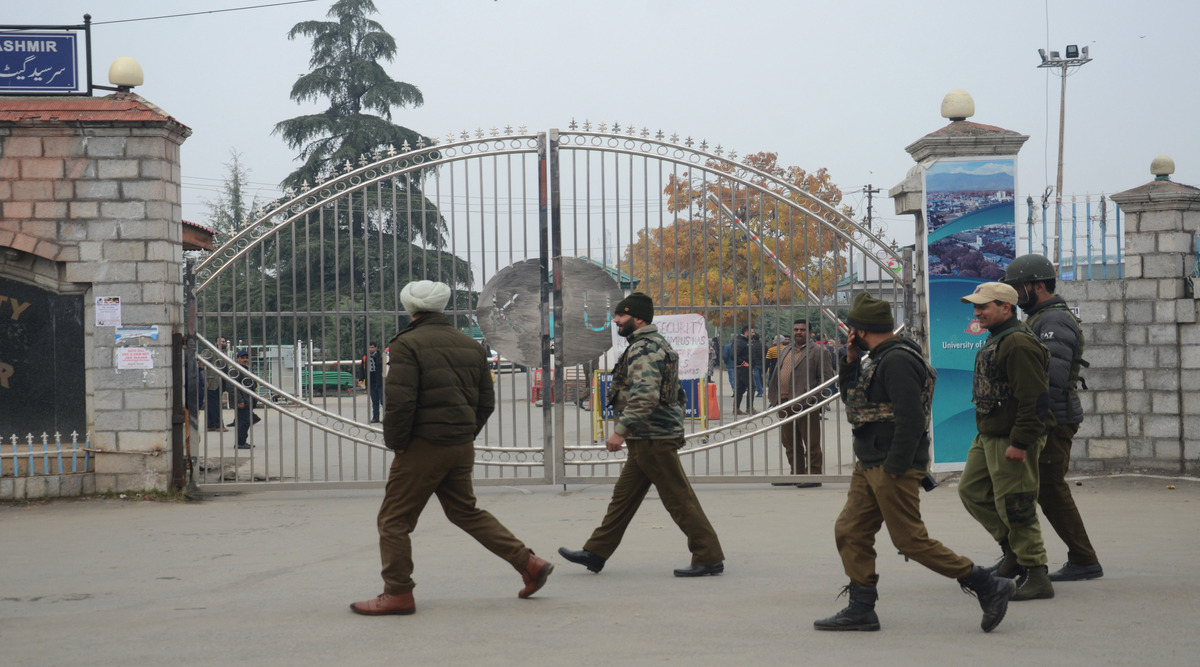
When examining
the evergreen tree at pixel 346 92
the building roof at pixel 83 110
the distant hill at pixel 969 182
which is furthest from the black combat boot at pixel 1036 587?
the evergreen tree at pixel 346 92

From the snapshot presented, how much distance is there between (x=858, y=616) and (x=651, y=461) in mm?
1661

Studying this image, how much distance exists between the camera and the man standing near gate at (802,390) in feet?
31.3

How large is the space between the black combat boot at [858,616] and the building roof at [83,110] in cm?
692

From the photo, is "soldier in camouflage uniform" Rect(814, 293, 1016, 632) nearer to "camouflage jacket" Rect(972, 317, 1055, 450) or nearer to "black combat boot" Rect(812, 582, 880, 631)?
"black combat boot" Rect(812, 582, 880, 631)

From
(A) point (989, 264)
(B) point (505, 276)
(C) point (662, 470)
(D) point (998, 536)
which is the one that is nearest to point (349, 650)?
(C) point (662, 470)

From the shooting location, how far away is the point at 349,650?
479cm

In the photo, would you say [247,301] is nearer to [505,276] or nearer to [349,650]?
[505,276]

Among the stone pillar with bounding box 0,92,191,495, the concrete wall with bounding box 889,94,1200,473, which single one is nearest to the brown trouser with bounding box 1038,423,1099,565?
the concrete wall with bounding box 889,94,1200,473

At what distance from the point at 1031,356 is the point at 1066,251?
466 cm

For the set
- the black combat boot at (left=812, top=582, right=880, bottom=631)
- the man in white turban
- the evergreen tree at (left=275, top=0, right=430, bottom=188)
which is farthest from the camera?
the evergreen tree at (left=275, top=0, right=430, bottom=188)

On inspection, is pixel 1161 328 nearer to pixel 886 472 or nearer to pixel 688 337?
pixel 688 337

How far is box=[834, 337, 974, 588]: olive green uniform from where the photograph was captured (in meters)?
4.91

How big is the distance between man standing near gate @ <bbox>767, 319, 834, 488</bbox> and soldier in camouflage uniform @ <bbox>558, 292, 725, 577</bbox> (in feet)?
11.0

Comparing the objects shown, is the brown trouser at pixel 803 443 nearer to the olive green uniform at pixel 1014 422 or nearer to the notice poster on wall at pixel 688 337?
the notice poster on wall at pixel 688 337
